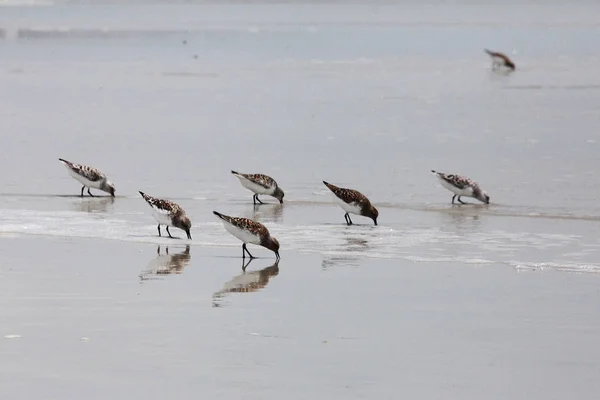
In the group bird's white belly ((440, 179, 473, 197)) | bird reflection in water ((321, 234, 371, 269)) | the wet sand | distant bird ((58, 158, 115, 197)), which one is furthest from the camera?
distant bird ((58, 158, 115, 197))

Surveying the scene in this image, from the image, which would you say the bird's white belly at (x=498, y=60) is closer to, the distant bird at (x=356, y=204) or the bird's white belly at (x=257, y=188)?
the bird's white belly at (x=257, y=188)

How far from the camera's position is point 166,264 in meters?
14.5

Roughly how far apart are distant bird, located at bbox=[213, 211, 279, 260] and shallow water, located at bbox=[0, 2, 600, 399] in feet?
0.85

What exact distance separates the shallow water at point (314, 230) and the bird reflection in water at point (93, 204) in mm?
128

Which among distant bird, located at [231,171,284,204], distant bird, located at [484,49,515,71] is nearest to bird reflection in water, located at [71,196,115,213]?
distant bird, located at [231,171,284,204]

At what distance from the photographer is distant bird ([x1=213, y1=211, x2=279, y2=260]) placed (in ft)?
48.8

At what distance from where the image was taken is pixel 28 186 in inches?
888

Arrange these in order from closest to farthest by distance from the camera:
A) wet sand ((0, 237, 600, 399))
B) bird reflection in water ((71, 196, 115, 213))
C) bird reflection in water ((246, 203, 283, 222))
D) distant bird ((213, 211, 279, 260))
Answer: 1. wet sand ((0, 237, 600, 399))
2. distant bird ((213, 211, 279, 260))
3. bird reflection in water ((246, 203, 283, 222))
4. bird reflection in water ((71, 196, 115, 213))

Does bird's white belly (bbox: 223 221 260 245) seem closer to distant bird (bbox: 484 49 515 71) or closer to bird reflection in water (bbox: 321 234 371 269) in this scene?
bird reflection in water (bbox: 321 234 371 269)

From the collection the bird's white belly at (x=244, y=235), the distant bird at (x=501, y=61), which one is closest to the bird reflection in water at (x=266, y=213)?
the bird's white belly at (x=244, y=235)

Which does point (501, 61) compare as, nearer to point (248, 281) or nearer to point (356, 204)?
point (356, 204)

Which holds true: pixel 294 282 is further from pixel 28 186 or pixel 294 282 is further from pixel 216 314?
pixel 28 186

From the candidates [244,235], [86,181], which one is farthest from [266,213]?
[244,235]

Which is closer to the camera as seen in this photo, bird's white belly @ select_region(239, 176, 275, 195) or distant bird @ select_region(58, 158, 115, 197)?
bird's white belly @ select_region(239, 176, 275, 195)
